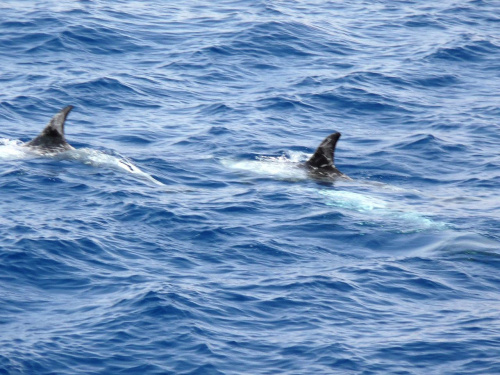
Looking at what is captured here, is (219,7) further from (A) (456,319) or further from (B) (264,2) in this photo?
(A) (456,319)

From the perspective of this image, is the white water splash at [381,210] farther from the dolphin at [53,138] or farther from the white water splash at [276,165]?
the dolphin at [53,138]

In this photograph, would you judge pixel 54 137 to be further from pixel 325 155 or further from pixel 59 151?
pixel 325 155

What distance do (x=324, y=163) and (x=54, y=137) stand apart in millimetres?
7080

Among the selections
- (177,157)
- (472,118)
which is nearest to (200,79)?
(177,157)

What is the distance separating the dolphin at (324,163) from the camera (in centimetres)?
2238

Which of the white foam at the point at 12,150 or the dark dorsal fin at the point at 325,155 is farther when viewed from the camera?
the dark dorsal fin at the point at 325,155

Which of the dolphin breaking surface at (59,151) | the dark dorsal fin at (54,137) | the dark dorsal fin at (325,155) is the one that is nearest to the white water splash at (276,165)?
the dark dorsal fin at (325,155)

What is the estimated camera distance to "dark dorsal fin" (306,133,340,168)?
2230cm

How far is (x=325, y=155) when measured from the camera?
73.7 feet

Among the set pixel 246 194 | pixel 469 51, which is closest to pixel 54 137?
pixel 246 194

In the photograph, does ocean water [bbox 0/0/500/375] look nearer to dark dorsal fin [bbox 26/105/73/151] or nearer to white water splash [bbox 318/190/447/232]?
white water splash [bbox 318/190/447/232]

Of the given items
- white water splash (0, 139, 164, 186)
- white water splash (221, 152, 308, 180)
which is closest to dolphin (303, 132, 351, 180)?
white water splash (221, 152, 308, 180)

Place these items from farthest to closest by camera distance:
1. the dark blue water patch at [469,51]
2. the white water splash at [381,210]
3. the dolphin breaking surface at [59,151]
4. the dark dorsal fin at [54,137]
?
the dark blue water patch at [469,51] → the dark dorsal fin at [54,137] → the dolphin breaking surface at [59,151] → the white water splash at [381,210]

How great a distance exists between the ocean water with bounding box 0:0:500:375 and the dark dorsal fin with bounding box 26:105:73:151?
0.50m
